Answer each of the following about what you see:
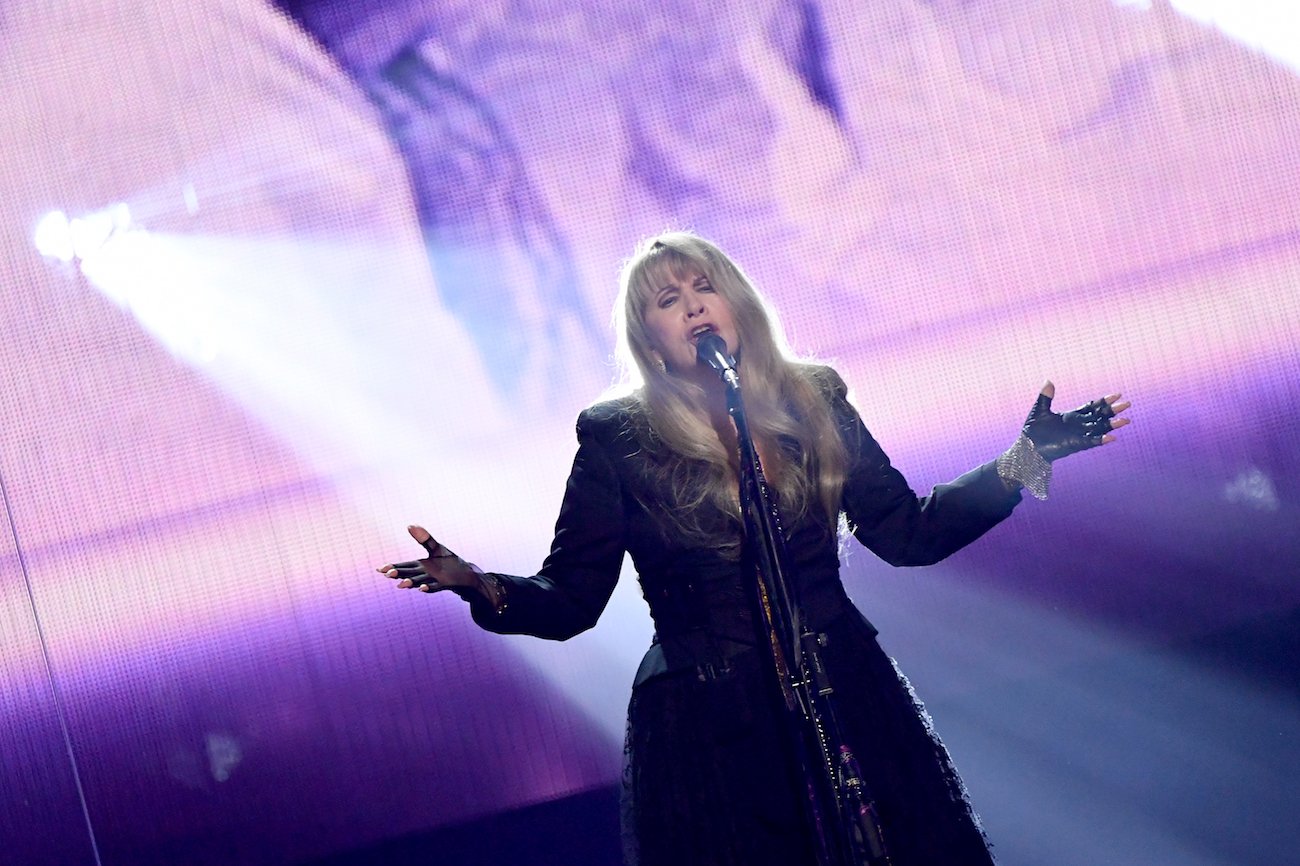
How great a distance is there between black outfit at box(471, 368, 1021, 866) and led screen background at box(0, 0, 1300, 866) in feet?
3.82

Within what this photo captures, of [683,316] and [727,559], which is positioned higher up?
[683,316]

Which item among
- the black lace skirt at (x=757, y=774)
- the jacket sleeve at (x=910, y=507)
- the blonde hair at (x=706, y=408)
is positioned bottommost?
the black lace skirt at (x=757, y=774)

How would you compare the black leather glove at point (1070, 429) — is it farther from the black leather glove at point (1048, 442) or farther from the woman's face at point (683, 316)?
the woman's face at point (683, 316)

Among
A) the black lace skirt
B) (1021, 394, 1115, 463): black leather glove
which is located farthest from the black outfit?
(1021, 394, 1115, 463): black leather glove

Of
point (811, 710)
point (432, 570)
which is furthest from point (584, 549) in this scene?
point (811, 710)

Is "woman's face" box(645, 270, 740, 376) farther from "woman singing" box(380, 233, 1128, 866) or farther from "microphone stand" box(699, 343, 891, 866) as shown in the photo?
"microphone stand" box(699, 343, 891, 866)

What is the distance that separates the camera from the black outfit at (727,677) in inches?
74.2

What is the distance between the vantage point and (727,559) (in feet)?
6.64

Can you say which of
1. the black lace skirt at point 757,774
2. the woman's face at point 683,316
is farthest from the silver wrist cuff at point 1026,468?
the woman's face at point 683,316

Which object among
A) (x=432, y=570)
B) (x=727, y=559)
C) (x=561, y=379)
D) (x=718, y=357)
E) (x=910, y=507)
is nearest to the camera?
(x=718, y=357)

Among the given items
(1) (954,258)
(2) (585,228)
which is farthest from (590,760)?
(1) (954,258)

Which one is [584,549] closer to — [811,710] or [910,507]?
[910,507]

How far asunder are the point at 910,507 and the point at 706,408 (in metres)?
0.42

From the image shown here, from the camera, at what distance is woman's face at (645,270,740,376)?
2.22 m
